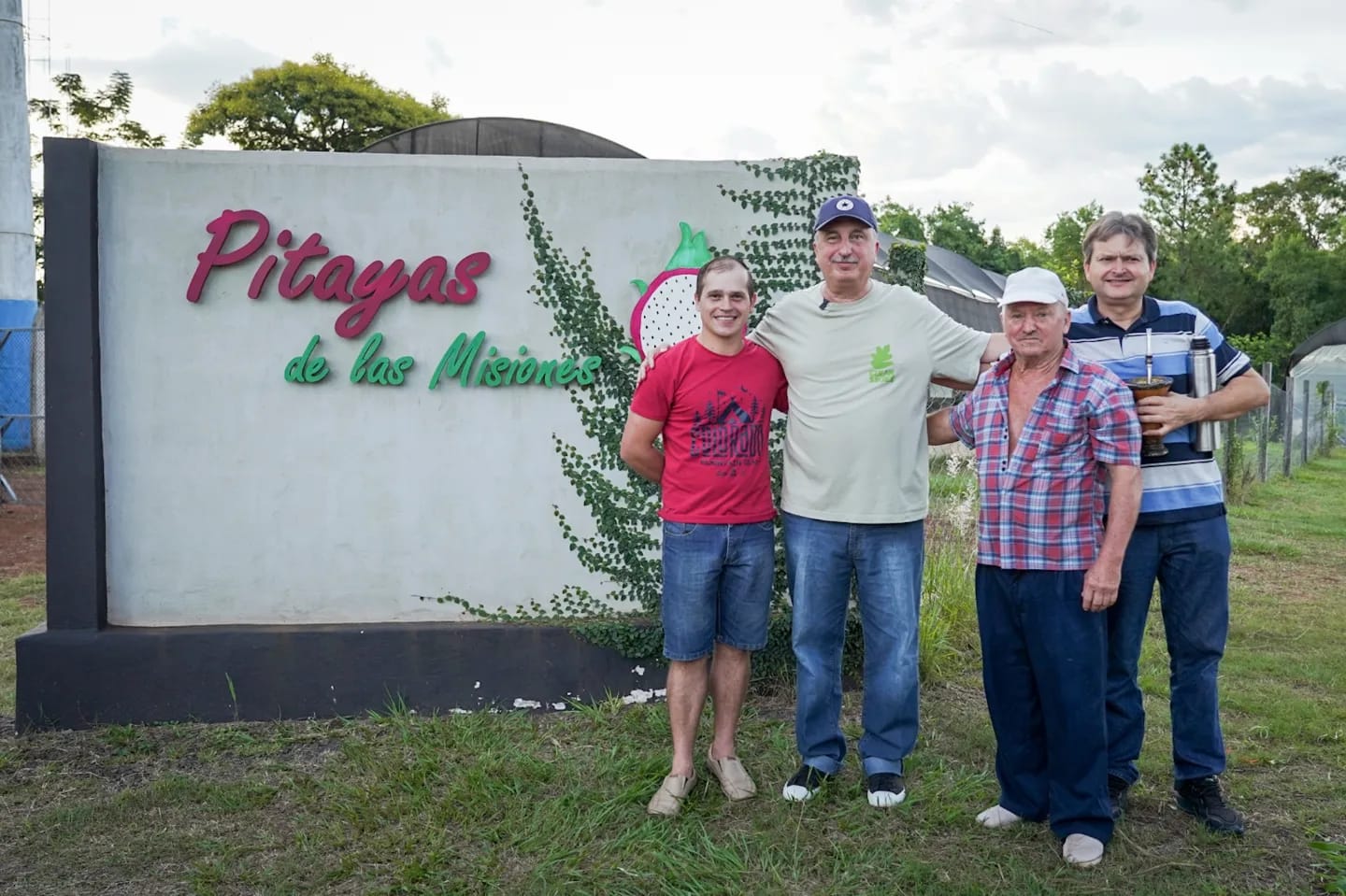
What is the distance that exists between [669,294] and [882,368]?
1769mm

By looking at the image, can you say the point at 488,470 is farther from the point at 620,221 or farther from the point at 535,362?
the point at 620,221

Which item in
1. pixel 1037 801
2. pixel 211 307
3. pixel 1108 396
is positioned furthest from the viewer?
pixel 211 307

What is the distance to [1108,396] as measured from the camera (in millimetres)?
3666

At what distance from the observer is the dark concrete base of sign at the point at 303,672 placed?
5359 millimetres

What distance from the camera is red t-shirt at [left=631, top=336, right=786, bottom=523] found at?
4.11m

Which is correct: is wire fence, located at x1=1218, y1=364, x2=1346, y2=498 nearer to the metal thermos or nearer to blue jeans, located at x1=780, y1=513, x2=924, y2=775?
the metal thermos

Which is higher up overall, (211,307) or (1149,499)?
(211,307)

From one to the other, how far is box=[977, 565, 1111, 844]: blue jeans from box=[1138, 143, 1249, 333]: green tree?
3668cm

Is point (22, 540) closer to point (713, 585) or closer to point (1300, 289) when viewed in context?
point (713, 585)

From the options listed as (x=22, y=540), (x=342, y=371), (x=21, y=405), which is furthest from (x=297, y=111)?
(x=342, y=371)

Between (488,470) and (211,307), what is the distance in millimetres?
1501

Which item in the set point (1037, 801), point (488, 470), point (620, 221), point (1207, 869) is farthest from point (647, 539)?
point (1207, 869)

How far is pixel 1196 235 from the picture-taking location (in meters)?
37.9

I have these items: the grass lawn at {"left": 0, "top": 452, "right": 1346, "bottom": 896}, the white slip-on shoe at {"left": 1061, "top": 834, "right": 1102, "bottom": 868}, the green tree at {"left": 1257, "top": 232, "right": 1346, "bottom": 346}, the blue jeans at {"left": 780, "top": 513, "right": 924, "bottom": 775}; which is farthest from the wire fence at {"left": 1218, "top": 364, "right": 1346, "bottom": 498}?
the green tree at {"left": 1257, "top": 232, "right": 1346, "bottom": 346}
